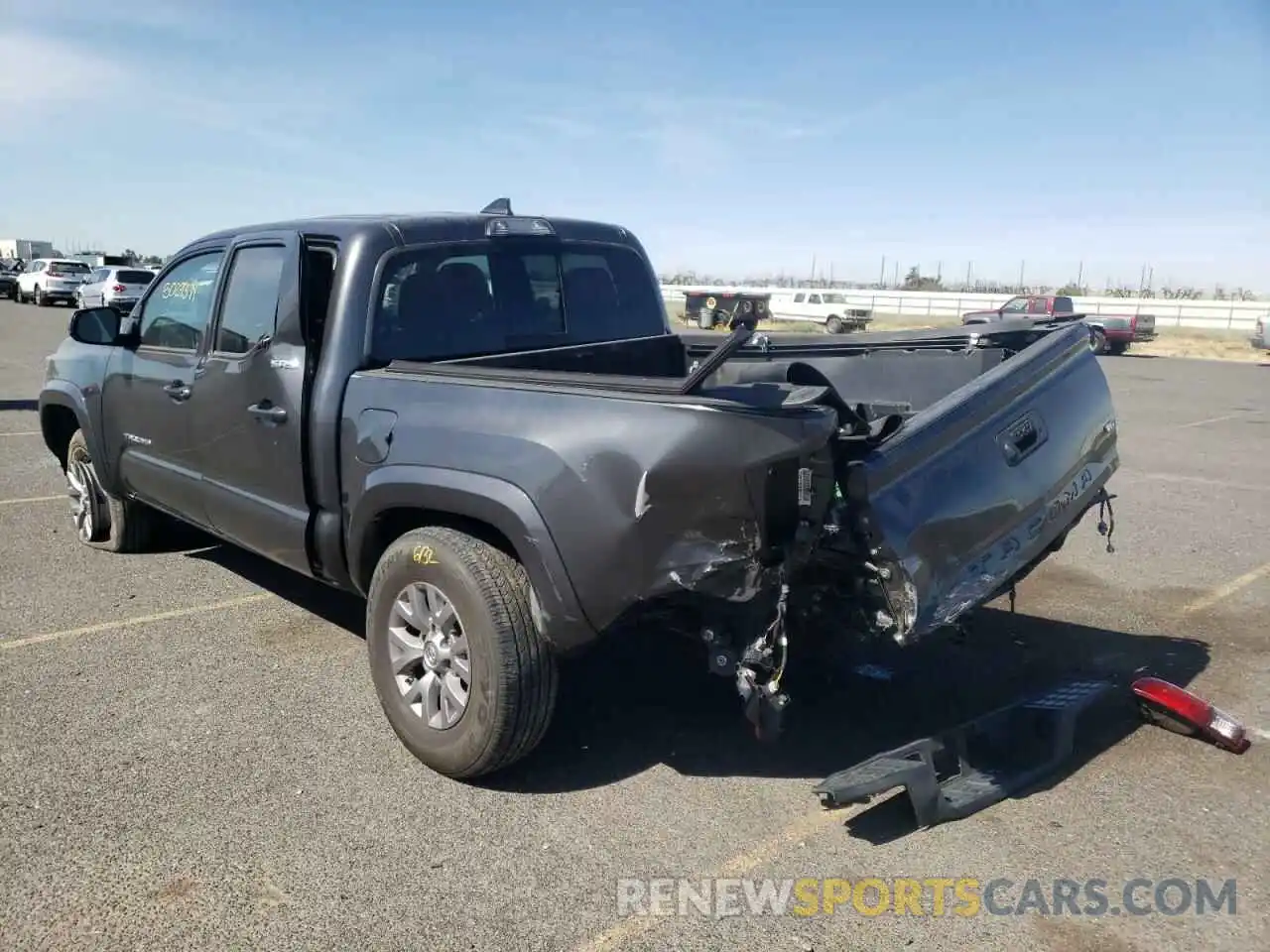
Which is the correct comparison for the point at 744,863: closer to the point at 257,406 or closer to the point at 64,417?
the point at 257,406

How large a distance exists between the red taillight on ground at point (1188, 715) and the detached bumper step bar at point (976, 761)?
17 centimetres

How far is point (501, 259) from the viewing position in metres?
4.44

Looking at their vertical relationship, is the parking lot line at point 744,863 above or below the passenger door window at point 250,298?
below

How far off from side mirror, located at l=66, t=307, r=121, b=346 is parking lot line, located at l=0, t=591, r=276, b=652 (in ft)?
4.86

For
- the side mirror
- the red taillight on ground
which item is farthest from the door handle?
the red taillight on ground

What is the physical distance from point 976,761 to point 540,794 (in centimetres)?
156

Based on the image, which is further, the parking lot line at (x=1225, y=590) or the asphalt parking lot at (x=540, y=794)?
the parking lot line at (x=1225, y=590)

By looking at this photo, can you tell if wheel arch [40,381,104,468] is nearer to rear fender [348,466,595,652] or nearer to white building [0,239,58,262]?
rear fender [348,466,595,652]

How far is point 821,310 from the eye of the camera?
136 ft

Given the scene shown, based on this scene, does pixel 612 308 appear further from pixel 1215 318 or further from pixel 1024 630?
pixel 1215 318

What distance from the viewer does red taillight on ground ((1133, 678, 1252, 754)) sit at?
12.5 ft

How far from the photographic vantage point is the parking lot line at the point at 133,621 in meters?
4.78

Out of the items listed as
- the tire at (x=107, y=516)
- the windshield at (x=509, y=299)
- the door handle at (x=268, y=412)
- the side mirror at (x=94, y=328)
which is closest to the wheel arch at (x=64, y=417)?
the tire at (x=107, y=516)

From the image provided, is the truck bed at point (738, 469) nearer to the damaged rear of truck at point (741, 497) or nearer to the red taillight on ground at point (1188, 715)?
the damaged rear of truck at point (741, 497)
